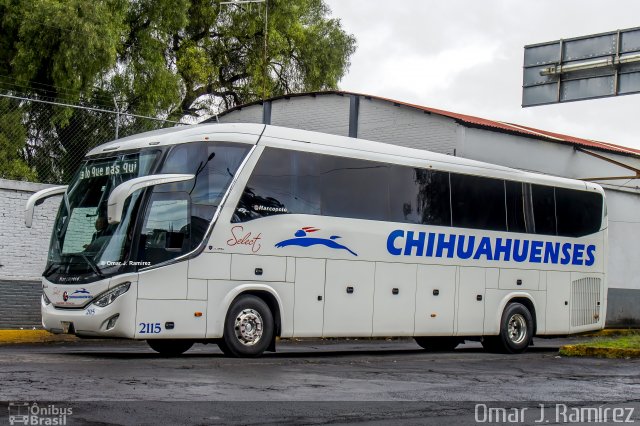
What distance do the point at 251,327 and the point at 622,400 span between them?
6210 mm

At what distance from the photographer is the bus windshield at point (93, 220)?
14070mm

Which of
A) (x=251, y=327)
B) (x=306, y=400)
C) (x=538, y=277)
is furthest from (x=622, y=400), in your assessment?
(x=538, y=277)

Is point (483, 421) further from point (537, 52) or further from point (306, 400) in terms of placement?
point (537, 52)

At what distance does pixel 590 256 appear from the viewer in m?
20.9

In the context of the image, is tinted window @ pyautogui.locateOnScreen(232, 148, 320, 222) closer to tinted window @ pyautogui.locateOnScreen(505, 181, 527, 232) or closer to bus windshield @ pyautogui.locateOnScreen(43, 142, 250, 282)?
bus windshield @ pyautogui.locateOnScreen(43, 142, 250, 282)

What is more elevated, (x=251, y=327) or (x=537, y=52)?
(x=537, y=52)

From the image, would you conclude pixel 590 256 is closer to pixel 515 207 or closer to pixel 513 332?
pixel 515 207

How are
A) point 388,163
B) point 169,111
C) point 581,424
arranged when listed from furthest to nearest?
point 169,111 → point 388,163 → point 581,424

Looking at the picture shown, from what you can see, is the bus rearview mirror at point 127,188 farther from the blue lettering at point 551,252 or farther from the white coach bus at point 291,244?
the blue lettering at point 551,252

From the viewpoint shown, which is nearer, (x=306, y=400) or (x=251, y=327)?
(x=306, y=400)

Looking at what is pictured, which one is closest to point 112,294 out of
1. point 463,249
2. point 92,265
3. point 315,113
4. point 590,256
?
point 92,265

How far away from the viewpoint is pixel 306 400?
30.6 feet

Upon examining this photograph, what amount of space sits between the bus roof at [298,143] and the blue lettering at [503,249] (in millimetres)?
1218

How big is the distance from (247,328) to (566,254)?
Answer: 8125mm
